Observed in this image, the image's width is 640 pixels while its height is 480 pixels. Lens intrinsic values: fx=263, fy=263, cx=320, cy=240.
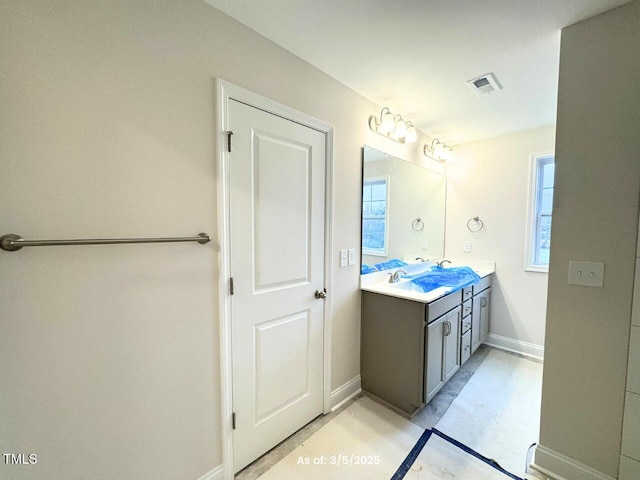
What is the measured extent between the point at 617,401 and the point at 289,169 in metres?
2.02

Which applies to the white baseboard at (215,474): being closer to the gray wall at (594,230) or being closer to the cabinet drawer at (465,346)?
the gray wall at (594,230)

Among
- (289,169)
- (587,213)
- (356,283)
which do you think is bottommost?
(356,283)

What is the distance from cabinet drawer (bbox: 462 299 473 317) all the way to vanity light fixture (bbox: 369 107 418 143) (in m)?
1.56

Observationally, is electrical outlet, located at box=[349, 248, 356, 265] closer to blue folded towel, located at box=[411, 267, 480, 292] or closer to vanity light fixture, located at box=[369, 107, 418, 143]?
blue folded towel, located at box=[411, 267, 480, 292]

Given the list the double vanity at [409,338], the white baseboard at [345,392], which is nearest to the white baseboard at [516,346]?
the double vanity at [409,338]

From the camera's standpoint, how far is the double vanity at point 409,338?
1.80 metres

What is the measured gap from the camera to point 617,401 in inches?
49.4

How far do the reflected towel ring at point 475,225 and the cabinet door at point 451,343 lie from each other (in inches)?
49.4

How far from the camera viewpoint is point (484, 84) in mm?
1842

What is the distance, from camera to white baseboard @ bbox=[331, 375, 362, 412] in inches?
76.6

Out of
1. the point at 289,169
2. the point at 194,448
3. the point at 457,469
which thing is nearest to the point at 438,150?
the point at 289,169

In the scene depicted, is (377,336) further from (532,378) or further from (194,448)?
(532,378)

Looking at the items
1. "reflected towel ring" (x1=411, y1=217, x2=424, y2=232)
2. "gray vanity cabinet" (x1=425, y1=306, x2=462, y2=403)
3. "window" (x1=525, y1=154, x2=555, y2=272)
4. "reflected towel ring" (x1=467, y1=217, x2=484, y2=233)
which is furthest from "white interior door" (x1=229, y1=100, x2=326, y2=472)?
"window" (x1=525, y1=154, x2=555, y2=272)

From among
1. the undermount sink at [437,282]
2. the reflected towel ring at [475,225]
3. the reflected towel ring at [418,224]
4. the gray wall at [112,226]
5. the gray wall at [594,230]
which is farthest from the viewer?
the reflected towel ring at [475,225]
